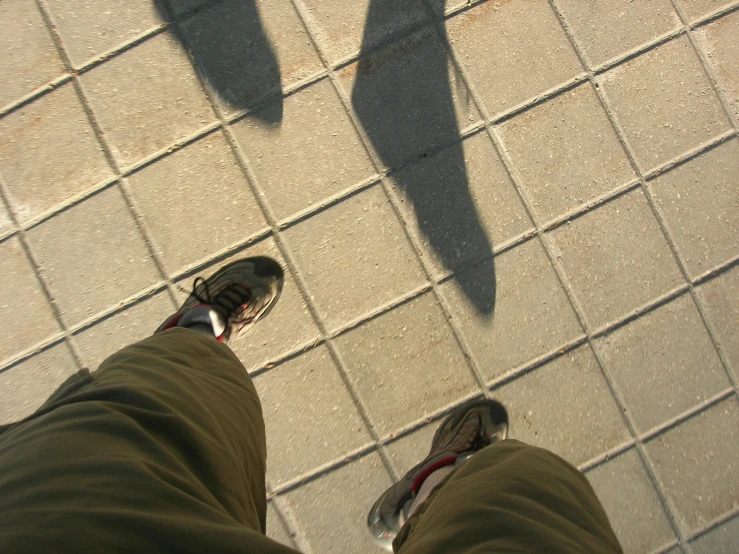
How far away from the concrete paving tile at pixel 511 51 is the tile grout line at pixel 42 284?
2245 mm

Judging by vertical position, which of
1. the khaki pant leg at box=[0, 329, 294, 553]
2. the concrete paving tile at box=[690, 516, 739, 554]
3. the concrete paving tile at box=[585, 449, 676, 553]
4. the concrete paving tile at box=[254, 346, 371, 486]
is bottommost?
the concrete paving tile at box=[690, 516, 739, 554]

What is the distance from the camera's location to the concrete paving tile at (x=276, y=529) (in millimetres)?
2391

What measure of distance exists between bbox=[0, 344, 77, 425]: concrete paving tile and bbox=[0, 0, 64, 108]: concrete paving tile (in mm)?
1253

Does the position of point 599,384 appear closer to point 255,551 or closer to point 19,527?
point 255,551

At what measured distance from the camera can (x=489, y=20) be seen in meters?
2.54

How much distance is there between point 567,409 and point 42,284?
2515 mm

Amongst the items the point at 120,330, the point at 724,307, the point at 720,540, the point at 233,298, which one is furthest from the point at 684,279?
the point at 120,330

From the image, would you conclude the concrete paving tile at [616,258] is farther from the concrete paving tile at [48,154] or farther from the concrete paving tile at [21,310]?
the concrete paving tile at [21,310]

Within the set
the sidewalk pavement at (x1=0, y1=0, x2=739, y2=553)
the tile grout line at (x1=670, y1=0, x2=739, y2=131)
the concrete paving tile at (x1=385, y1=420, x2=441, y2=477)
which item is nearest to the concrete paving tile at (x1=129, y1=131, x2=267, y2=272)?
the sidewalk pavement at (x1=0, y1=0, x2=739, y2=553)

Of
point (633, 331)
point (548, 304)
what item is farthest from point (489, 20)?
point (633, 331)

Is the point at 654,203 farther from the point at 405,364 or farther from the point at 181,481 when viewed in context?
the point at 181,481

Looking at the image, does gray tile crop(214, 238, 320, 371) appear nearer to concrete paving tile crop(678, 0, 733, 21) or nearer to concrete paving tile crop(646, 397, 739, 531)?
concrete paving tile crop(646, 397, 739, 531)

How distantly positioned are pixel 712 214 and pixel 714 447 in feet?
3.50

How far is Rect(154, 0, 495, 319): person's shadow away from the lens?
247 cm
